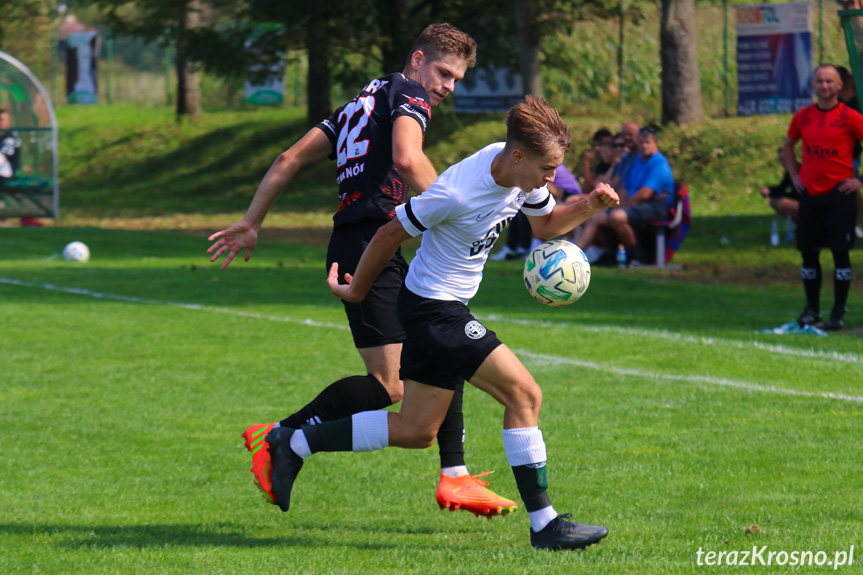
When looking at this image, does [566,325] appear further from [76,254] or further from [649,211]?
[76,254]

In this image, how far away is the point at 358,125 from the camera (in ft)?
18.1

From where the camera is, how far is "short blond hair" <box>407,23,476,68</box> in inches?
210

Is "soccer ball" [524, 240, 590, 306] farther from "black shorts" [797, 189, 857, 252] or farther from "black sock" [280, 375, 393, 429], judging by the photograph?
"black shorts" [797, 189, 857, 252]

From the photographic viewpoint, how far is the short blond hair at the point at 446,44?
17.5ft

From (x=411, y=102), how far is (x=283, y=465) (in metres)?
1.80

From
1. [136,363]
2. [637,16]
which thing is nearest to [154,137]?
[637,16]

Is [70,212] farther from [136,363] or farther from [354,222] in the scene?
[354,222]

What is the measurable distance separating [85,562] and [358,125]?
2.36 metres

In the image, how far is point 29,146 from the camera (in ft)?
83.1

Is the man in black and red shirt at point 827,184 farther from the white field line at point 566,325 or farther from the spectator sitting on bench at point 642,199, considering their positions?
the spectator sitting on bench at point 642,199

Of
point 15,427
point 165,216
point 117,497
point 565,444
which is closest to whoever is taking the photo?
point 117,497

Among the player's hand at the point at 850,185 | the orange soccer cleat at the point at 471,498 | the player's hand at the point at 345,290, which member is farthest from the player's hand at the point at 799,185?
the player's hand at the point at 345,290

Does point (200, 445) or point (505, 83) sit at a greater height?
point (505, 83)

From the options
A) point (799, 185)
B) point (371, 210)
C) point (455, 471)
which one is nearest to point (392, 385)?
point (455, 471)
